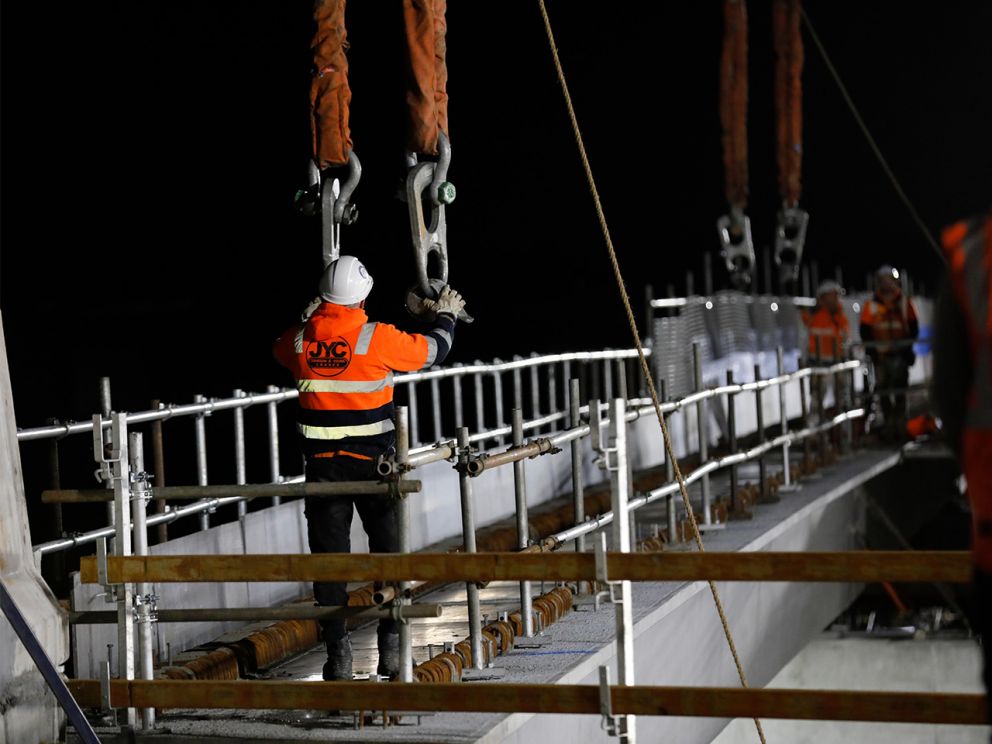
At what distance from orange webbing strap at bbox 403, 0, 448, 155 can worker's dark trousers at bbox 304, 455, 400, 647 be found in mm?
1733

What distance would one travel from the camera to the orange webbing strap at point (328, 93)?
23.6ft

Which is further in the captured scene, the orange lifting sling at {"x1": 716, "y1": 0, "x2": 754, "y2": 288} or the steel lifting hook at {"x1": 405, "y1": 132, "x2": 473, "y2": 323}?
the orange lifting sling at {"x1": 716, "y1": 0, "x2": 754, "y2": 288}

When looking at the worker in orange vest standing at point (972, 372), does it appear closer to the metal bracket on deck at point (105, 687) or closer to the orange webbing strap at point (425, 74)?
the metal bracket on deck at point (105, 687)

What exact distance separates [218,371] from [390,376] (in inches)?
2024

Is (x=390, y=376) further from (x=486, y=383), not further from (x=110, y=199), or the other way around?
(x=486, y=383)

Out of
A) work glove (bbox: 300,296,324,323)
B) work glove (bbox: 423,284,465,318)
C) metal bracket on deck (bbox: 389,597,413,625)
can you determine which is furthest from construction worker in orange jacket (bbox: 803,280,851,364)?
metal bracket on deck (bbox: 389,597,413,625)

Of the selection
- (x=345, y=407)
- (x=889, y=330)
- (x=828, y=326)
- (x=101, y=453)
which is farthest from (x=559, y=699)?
(x=828, y=326)

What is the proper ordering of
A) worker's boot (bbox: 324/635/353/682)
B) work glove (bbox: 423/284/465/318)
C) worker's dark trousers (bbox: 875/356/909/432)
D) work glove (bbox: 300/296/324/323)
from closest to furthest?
worker's boot (bbox: 324/635/353/682) < work glove (bbox: 300/296/324/323) < work glove (bbox: 423/284/465/318) < worker's dark trousers (bbox: 875/356/909/432)

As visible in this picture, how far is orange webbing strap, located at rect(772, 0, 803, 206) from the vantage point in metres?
18.0

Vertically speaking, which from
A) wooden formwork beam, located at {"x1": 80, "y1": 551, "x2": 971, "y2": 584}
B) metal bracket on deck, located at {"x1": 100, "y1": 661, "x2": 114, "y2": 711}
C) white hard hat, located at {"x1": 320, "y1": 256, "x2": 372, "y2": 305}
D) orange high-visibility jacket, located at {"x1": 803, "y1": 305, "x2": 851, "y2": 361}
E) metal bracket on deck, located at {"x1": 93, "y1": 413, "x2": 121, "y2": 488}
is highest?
white hard hat, located at {"x1": 320, "y1": 256, "x2": 372, "y2": 305}

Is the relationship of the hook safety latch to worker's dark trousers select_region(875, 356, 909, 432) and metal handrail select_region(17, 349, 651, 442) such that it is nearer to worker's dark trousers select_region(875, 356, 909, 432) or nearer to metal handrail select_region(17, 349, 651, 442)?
metal handrail select_region(17, 349, 651, 442)

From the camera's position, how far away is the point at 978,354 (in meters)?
3.21

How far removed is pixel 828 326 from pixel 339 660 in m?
12.0

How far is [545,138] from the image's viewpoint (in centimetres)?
4759
